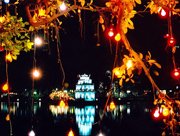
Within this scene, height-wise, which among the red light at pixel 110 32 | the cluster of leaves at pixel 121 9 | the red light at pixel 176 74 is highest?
the cluster of leaves at pixel 121 9

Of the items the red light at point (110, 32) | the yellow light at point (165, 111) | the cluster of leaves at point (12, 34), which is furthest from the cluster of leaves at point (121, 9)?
the cluster of leaves at point (12, 34)

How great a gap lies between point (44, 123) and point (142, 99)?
6884 centimetres

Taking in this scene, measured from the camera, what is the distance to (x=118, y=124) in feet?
184

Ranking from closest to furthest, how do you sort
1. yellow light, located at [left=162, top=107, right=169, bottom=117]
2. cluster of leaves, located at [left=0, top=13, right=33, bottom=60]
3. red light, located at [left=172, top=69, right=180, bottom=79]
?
1. yellow light, located at [left=162, top=107, right=169, bottom=117]
2. red light, located at [left=172, top=69, right=180, bottom=79]
3. cluster of leaves, located at [left=0, top=13, right=33, bottom=60]

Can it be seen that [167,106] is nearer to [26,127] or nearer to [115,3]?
[115,3]

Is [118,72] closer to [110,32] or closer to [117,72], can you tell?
[117,72]

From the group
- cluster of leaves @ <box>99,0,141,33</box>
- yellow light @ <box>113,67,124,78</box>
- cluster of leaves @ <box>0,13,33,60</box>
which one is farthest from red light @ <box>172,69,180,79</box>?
cluster of leaves @ <box>0,13,33,60</box>

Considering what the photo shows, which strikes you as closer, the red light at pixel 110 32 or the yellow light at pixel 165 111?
the yellow light at pixel 165 111

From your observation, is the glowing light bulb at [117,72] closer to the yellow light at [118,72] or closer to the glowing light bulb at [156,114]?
the yellow light at [118,72]

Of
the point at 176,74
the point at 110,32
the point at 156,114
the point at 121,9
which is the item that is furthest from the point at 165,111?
the point at 121,9

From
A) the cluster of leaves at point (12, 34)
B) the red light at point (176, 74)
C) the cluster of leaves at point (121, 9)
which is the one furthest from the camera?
the cluster of leaves at point (12, 34)

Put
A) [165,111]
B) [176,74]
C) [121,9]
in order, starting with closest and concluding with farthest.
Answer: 1. [121,9]
2. [165,111]
3. [176,74]

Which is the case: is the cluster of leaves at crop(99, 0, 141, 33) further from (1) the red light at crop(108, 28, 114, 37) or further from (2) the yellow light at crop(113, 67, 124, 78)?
(2) the yellow light at crop(113, 67, 124, 78)

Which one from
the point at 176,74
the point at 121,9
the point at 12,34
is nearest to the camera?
the point at 121,9
